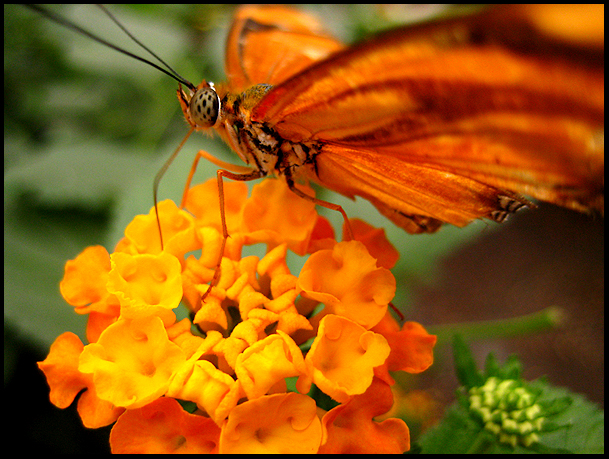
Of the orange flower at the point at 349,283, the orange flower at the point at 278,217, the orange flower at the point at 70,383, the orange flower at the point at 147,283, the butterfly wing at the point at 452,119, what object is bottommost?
the orange flower at the point at 70,383

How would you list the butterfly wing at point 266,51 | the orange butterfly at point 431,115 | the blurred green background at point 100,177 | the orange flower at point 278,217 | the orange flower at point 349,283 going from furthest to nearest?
the blurred green background at point 100,177, the butterfly wing at point 266,51, the orange flower at point 278,217, the orange flower at point 349,283, the orange butterfly at point 431,115

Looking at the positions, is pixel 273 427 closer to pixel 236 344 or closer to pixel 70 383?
pixel 236 344

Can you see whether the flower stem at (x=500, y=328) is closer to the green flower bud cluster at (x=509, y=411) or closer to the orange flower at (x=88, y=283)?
the green flower bud cluster at (x=509, y=411)

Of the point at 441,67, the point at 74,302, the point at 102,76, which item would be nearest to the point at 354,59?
the point at 441,67

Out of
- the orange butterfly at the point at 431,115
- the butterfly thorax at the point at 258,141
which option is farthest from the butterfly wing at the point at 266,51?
the butterfly thorax at the point at 258,141

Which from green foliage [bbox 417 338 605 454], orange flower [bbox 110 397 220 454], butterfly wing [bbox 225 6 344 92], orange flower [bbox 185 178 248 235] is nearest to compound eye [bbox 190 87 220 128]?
orange flower [bbox 185 178 248 235]

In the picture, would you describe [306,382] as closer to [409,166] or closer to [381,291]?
[381,291]
